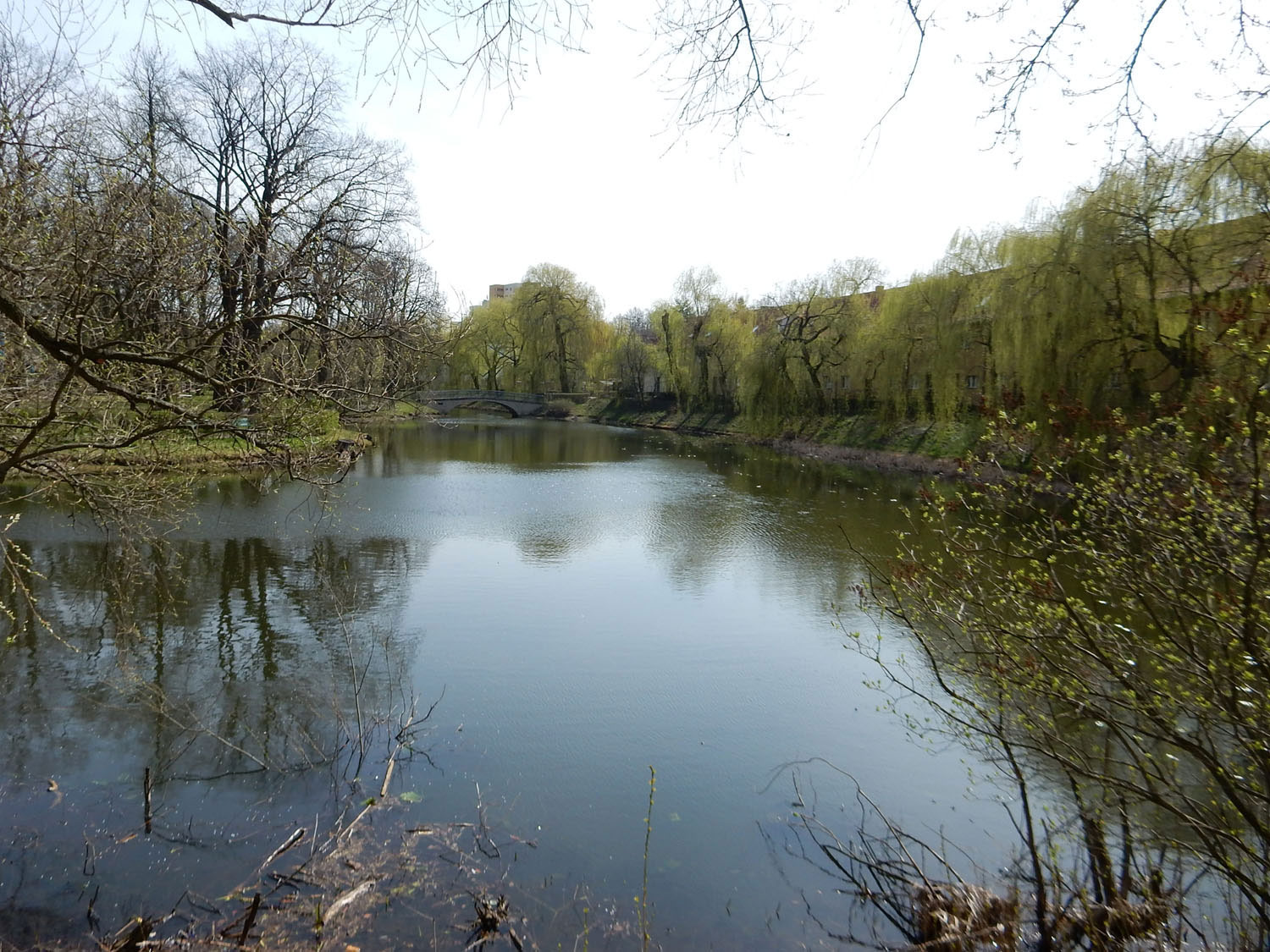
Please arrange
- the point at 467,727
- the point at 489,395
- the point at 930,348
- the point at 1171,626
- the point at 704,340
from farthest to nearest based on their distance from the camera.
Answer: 1. the point at 489,395
2. the point at 704,340
3. the point at 930,348
4. the point at 467,727
5. the point at 1171,626

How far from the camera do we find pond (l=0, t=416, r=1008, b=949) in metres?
4.11

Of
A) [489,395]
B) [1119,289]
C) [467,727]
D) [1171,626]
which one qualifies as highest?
[1119,289]

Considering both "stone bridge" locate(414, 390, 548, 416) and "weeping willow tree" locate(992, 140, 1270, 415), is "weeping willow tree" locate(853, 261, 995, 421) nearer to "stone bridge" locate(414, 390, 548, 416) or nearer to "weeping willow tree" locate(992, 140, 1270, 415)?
"weeping willow tree" locate(992, 140, 1270, 415)

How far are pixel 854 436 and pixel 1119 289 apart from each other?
1164 centimetres

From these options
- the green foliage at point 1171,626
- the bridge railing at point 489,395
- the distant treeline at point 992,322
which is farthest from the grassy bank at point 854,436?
the green foliage at point 1171,626

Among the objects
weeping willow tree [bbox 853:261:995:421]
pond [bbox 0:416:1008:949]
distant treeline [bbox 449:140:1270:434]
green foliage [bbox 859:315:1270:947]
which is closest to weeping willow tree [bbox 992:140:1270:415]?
distant treeline [bbox 449:140:1270:434]

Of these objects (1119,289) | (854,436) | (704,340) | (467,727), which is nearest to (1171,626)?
(467,727)

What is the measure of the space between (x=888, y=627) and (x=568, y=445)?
824 inches

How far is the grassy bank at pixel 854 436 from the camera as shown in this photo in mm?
21438

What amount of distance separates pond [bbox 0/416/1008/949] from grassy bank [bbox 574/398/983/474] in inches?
419

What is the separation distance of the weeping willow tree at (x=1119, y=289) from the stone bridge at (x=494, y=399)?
25.3m

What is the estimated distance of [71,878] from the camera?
3.98 m

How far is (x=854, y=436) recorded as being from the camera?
2572 centimetres

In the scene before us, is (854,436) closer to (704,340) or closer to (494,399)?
(704,340)
